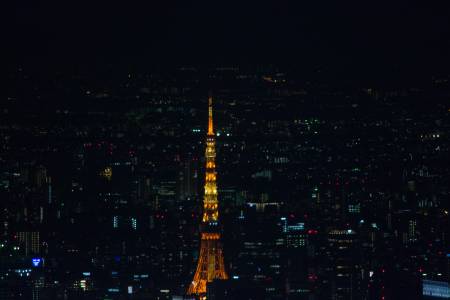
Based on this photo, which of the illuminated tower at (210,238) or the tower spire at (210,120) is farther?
the illuminated tower at (210,238)

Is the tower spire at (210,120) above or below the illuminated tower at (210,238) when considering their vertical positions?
above

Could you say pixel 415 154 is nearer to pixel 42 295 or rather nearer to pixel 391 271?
pixel 391 271

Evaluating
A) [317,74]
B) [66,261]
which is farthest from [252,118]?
[66,261]

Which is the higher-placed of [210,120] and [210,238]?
[210,120]

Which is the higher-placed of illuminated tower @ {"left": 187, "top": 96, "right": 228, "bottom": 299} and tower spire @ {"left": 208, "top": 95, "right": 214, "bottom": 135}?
tower spire @ {"left": 208, "top": 95, "right": 214, "bottom": 135}

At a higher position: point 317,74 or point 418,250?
point 317,74

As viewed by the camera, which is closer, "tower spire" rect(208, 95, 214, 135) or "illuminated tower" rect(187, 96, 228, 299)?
"tower spire" rect(208, 95, 214, 135)

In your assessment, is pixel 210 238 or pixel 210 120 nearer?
pixel 210 120
